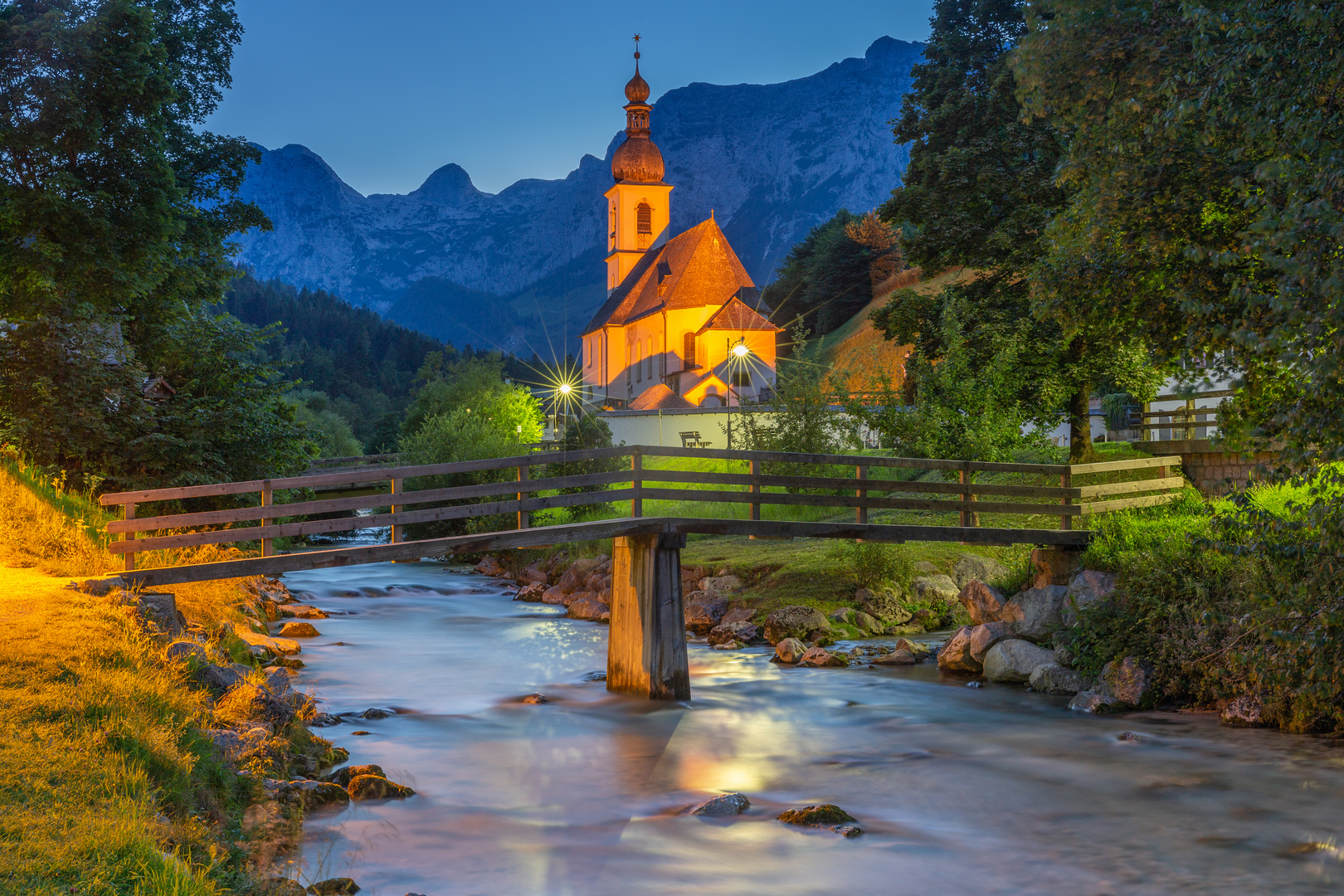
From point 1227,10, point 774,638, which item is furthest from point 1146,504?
Result: point 1227,10

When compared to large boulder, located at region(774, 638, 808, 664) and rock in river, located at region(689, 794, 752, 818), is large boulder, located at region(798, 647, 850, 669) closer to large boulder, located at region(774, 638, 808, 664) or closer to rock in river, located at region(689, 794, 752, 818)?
large boulder, located at region(774, 638, 808, 664)

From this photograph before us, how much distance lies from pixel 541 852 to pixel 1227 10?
11.3 meters

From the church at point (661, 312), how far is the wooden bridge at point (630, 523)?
4247cm

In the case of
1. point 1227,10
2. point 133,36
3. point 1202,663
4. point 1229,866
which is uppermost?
point 133,36

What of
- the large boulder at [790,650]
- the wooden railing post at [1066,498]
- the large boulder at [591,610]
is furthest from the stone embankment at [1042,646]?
the large boulder at [591,610]

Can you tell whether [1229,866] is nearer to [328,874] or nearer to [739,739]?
[739,739]

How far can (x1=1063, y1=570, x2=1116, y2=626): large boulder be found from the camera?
1778 cm

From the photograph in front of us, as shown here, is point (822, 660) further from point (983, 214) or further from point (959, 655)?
point (983, 214)

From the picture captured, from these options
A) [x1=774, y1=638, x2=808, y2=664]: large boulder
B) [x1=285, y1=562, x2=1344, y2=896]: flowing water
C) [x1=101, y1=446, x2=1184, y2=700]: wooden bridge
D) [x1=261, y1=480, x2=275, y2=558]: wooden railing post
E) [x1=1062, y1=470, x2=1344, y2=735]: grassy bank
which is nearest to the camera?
[x1=285, y1=562, x2=1344, y2=896]: flowing water

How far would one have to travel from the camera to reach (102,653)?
35.5ft

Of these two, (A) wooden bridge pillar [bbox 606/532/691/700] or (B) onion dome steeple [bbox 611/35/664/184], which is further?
(B) onion dome steeple [bbox 611/35/664/184]

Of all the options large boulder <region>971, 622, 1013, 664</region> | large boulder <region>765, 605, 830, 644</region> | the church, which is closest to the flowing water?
large boulder <region>971, 622, 1013, 664</region>

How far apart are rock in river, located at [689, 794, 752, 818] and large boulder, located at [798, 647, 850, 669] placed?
8208 mm

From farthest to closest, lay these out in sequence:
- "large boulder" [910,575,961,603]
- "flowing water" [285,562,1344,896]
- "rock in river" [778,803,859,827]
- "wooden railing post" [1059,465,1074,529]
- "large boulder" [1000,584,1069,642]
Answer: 1. "large boulder" [910,575,961,603]
2. "wooden railing post" [1059,465,1074,529]
3. "large boulder" [1000,584,1069,642]
4. "rock in river" [778,803,859,827]
5. "flowing water" [285,562,1344,896]
